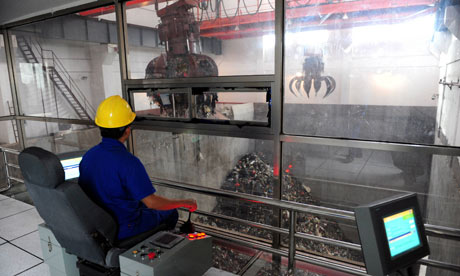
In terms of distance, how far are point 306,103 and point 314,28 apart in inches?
23.2

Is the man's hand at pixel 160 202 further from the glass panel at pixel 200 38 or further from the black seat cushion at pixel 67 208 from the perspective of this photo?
the glass panel at pixel 200 38

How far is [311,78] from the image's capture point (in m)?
2.30

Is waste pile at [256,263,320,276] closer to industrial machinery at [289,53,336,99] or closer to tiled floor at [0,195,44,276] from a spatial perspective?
industrial machinery at [289,53,336,99]

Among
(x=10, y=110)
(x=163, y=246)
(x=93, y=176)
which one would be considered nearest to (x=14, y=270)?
(x=93, y=176)

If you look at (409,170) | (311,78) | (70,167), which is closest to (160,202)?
(70,167)

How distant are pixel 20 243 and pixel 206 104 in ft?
7.27

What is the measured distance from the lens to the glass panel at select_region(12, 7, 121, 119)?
4065mm

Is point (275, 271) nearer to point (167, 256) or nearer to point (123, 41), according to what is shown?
point (167, 256)

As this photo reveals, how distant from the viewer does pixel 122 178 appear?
61.5 inches

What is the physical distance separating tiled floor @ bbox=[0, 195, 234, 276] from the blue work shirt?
904mm

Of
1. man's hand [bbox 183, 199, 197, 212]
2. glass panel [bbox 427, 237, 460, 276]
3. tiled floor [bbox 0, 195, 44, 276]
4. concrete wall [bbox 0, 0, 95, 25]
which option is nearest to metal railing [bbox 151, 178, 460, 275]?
man's hand [bbox 183, 199, 197, 212]

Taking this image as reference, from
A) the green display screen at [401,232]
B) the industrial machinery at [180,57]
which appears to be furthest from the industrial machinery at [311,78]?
the green display screen at [401,232]

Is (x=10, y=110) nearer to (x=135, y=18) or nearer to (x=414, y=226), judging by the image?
(x=135, y=18)

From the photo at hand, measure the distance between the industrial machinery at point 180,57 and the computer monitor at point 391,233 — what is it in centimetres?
192
